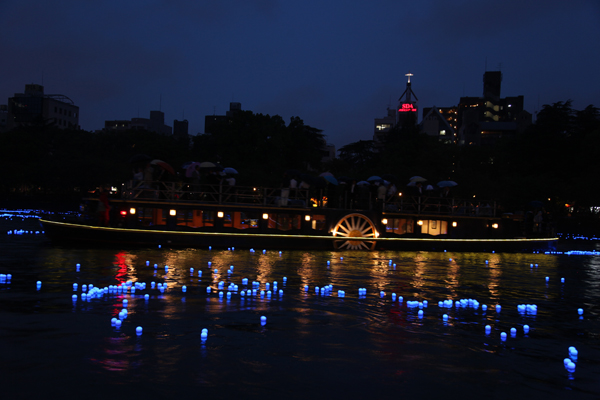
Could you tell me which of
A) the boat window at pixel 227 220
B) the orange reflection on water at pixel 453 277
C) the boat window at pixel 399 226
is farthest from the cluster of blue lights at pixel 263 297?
the boat window at pixel 399 226

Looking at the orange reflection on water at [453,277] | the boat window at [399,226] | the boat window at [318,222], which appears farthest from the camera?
the boat window at [399,226]

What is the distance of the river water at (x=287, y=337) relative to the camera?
7273 mm

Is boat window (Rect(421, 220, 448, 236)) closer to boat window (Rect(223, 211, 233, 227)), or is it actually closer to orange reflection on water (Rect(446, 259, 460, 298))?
orange reflection on water (Rect(446, 259, 460, 298))

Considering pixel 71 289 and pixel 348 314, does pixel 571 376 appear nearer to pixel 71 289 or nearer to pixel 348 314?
pixel 348 314

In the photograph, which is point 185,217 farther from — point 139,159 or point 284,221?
point 284,221

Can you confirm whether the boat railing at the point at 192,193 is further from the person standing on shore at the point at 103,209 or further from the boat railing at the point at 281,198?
the person standing on shore at the point at 103,209

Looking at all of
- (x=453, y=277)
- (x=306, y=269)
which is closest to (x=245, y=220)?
(x=306, y=269)

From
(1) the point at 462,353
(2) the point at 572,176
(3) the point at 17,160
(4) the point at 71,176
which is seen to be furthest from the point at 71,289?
(3) the point at 17,160

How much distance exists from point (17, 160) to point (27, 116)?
2307 inches

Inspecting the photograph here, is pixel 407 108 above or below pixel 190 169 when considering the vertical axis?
above

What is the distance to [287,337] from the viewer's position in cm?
953

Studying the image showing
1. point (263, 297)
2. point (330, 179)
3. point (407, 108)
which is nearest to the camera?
point (263, 297)

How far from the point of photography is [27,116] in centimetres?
12562

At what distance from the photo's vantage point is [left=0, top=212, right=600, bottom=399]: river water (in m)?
7.27
